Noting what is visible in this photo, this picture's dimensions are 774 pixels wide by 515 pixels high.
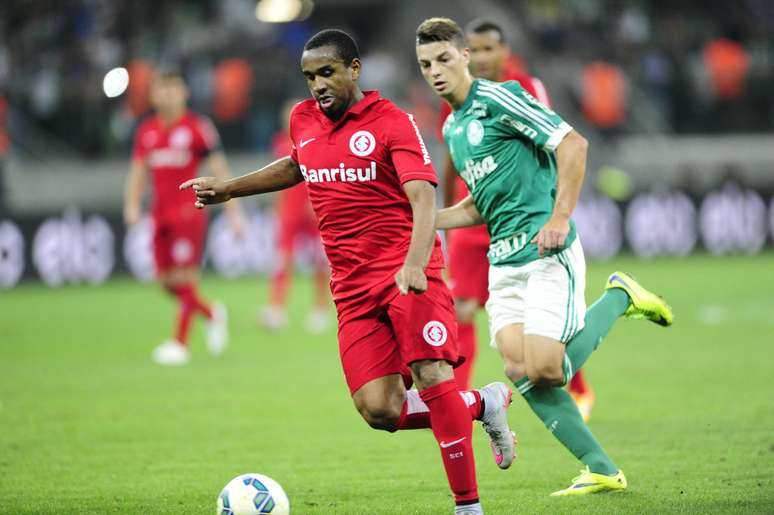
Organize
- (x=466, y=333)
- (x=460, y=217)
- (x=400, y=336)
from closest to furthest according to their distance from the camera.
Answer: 1. (x=400, y=336)
2. (x=460, y=217)
3. (x=466, y=333)

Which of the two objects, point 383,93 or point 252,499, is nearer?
point 252,499

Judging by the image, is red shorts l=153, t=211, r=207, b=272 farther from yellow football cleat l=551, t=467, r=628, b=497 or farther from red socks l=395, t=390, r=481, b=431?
yellow football cleat l=551, t=467, r=628, b=497

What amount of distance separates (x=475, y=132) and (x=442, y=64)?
386 mm

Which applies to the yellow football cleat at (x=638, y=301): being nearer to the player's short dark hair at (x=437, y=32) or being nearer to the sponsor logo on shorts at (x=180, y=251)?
the player's short dark hair at (x=437, y=32)

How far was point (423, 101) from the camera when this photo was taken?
83.5ft

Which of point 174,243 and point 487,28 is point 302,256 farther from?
point 487,28

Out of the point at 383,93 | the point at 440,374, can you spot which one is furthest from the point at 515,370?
the point at 383,93

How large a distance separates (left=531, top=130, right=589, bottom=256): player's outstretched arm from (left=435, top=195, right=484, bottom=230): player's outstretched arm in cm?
58

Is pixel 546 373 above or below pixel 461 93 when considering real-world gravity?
below

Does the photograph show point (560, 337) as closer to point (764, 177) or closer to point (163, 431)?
point (163, 431)

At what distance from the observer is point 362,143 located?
568cm

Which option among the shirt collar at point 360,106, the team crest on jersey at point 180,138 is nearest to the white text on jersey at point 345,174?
the shirt collar at point 360,106

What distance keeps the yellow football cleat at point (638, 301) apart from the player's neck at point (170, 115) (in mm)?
6636

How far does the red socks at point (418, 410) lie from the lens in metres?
5.86
